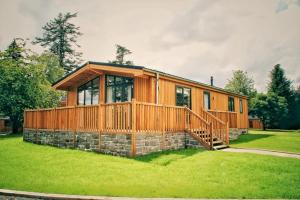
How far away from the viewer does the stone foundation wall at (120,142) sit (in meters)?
11.0

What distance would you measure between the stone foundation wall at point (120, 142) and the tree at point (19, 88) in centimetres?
1132

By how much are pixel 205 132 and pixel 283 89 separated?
3945cm

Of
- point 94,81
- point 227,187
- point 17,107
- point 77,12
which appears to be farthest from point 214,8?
point 77,12

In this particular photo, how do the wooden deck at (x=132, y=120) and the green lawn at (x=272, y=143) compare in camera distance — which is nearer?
the wooden deck at (x=132, y=120)

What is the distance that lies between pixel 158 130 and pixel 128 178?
454 cm

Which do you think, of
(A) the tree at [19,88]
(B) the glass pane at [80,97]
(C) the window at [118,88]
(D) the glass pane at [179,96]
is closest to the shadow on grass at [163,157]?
(C) the window at [118,88]

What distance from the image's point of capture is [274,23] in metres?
22.9

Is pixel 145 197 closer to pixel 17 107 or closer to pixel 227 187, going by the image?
pixel 227 187

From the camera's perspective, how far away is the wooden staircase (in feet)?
41.0

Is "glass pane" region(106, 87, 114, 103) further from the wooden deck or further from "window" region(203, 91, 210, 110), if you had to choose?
"window" region(203, 91, 210, 110)

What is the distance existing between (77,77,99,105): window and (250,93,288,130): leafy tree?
29.5 metres

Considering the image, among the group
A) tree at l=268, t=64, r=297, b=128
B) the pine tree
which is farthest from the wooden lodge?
the pine tree

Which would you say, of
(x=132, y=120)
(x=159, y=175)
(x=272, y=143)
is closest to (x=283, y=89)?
(x=272, y=143)

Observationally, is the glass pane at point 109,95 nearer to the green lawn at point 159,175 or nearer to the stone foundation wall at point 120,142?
the stone foundation wall at point 120,142
